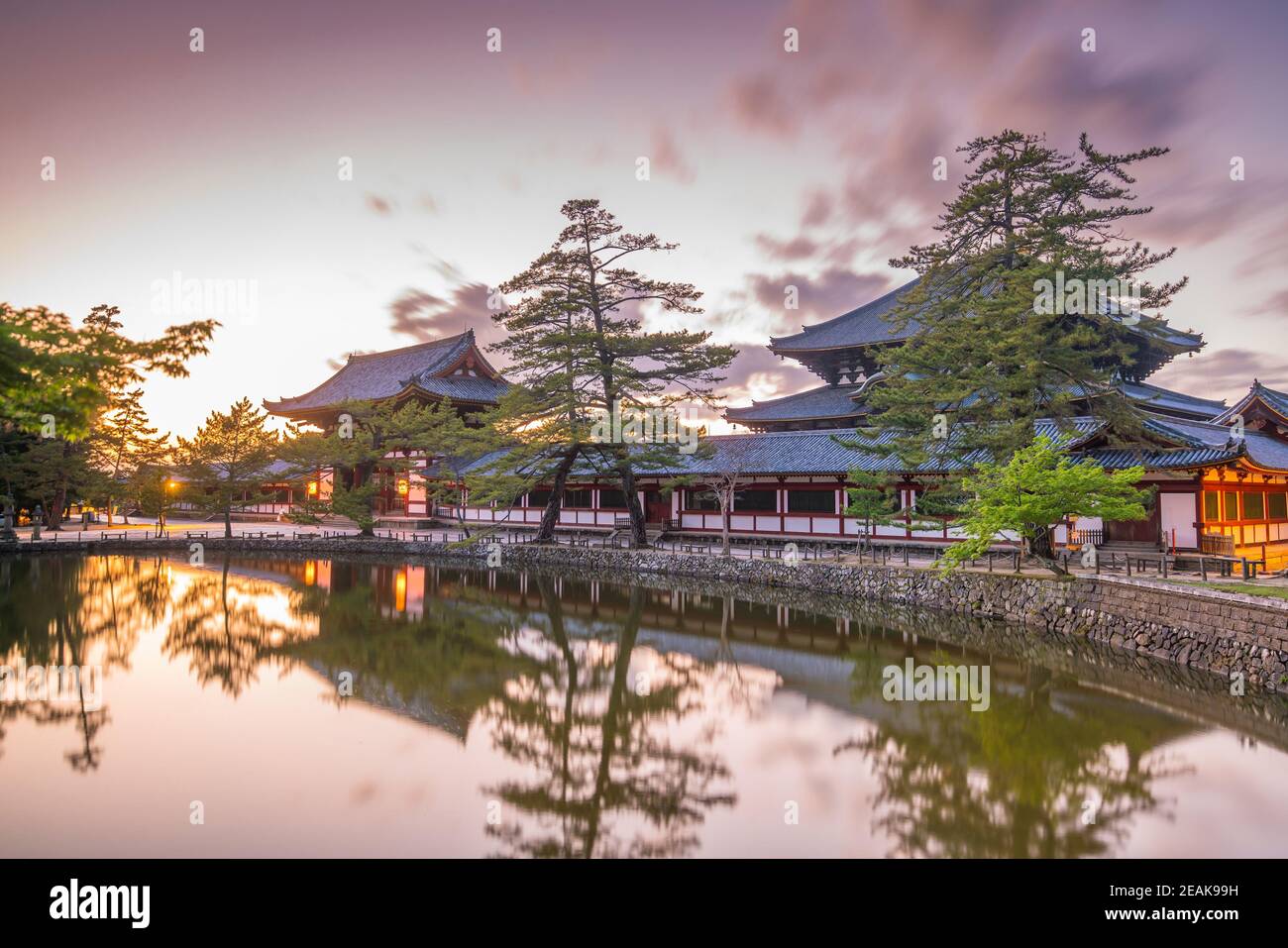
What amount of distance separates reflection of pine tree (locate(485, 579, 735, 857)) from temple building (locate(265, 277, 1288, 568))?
14.1 m

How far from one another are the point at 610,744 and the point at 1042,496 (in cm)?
1318

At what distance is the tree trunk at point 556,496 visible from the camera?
31919 millimetres

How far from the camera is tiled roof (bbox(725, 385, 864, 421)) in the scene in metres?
37.2

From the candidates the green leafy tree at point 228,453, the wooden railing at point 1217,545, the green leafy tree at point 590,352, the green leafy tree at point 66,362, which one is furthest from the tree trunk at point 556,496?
the wooden railing at point 1217,545

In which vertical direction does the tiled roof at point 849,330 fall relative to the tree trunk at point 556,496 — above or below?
above

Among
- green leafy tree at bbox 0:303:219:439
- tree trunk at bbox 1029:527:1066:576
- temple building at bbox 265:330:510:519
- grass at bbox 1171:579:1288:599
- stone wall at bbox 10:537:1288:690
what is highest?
temple building at bbox 265:330:510:519

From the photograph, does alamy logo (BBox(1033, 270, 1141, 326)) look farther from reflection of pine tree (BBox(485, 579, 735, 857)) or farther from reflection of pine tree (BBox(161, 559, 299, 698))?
reflection of pine tree (BBox(161, 559, 299, 698))

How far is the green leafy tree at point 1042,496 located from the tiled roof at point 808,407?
1720cm

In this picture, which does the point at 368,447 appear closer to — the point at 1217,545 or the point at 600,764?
the point at 600,764

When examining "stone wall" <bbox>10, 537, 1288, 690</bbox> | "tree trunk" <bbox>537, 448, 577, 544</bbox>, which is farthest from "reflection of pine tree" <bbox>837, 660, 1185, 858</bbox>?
"tree trunk" <bbox>537, 448, 577, 544</bbox>

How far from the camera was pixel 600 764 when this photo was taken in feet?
34.9
